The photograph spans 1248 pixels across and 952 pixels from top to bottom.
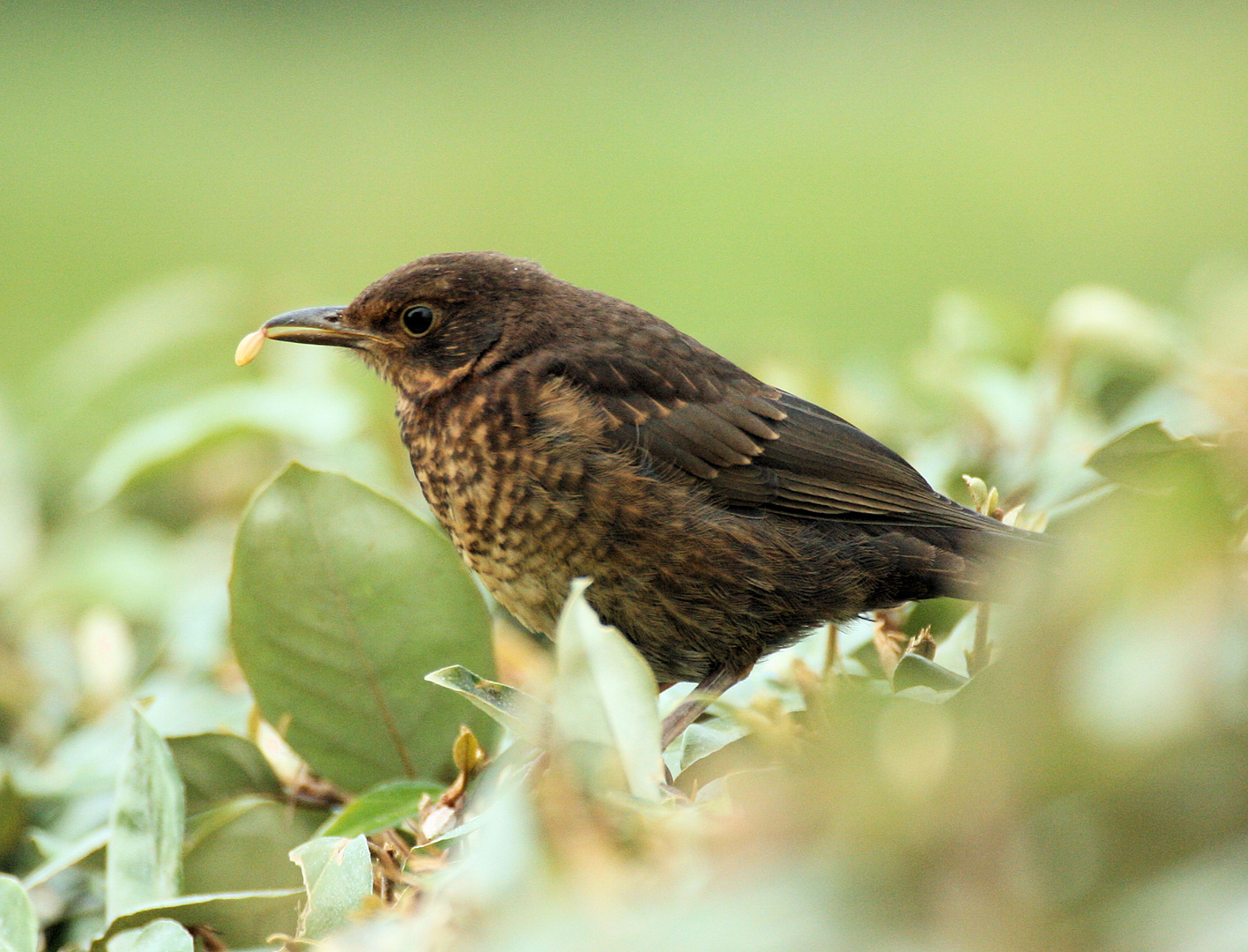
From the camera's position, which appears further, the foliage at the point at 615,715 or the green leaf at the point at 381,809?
the green leaf at the point at 381,809

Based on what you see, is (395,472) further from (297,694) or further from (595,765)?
(595,765)

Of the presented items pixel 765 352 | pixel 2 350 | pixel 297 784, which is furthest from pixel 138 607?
pixel 2 350

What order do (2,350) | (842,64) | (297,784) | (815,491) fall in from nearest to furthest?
(297,784), (815,491), (2,350), (842,64)

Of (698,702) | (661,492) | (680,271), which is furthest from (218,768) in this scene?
(680,271)

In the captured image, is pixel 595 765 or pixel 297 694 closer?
pixel 595 765

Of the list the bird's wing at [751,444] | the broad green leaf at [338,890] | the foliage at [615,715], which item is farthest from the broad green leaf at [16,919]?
the bird's wing at [751,444]

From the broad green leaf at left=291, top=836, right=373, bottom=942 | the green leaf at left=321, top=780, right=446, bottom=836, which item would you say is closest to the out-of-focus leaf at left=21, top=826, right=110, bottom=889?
the green leaf at left=321, top=780, right=446, bottom=836

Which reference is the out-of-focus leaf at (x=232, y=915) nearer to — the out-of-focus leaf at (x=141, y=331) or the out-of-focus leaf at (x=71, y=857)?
the out-of-focus leaf at (x=71, y=857)
